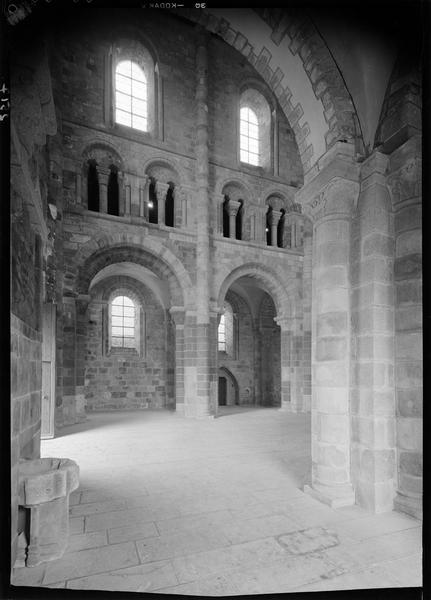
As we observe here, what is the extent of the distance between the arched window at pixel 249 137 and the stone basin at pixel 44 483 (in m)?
11.6

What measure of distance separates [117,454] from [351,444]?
373 centimetres

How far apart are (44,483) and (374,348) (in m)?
2.89

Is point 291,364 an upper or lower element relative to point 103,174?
lower

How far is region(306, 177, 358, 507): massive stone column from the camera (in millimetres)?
3503

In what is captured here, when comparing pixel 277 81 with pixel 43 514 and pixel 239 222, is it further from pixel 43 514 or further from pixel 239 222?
pixel 239 222

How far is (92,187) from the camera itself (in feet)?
34.1

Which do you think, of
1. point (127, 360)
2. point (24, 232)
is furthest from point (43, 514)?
point (127, 360)

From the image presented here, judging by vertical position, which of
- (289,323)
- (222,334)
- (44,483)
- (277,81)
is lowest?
(44,483)

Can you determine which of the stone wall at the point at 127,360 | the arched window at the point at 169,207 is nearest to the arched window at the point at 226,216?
the arched window at the point at 169,207

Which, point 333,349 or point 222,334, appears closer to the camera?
point 333,349

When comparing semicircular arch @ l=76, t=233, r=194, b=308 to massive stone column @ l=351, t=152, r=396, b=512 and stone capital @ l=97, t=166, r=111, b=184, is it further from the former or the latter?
massive stone column @ l=351, t=152, r=396, b=512

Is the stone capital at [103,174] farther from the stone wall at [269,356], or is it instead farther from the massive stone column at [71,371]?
the stone wall at [269,356]

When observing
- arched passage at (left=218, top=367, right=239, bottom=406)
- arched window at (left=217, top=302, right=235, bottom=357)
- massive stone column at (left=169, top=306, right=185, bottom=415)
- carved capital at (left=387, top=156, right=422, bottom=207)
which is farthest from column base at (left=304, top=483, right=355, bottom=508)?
arched window at (left=217, top=302, right=235, bottom=357)

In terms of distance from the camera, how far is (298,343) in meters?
12.1
